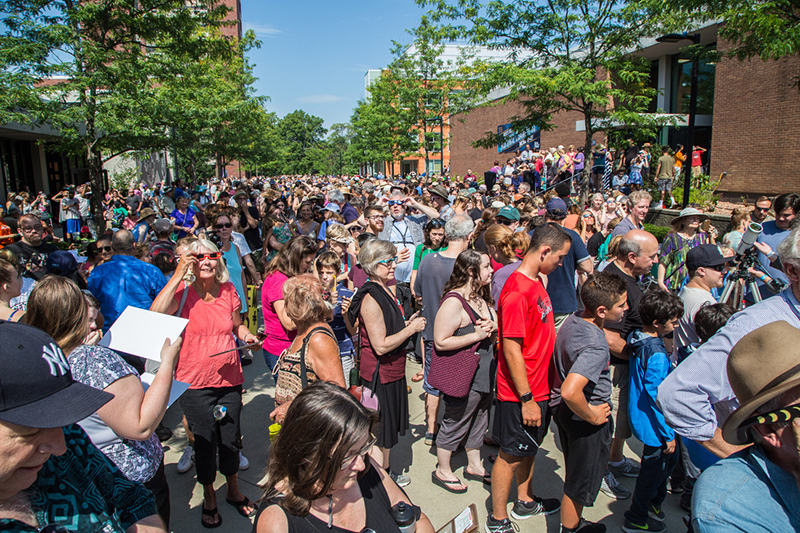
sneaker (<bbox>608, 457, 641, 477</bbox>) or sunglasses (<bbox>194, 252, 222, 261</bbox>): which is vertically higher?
sunglasses (<bbox>194, 252, 222, 261</bbox>)

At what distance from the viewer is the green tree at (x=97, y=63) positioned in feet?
26.8

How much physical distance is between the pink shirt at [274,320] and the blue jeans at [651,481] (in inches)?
110

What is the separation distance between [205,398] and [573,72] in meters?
12.8

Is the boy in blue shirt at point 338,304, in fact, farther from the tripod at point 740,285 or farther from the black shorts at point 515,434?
the tripod at point 740,285

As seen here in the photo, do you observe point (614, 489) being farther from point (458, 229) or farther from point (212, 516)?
point (212, 516)

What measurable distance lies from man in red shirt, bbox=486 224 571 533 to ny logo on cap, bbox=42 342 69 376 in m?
2.42

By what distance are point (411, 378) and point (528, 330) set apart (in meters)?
3.03

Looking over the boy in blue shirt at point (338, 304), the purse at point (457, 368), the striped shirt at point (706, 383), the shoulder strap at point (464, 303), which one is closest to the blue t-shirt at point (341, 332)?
the boy in blue shirt at point (338, 304)

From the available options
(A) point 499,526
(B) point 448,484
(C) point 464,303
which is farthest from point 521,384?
(B) point 448,484

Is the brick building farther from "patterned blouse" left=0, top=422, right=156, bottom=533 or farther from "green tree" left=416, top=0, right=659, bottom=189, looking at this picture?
"patterned blouse" left=0, top=422, right=156, bottom=533

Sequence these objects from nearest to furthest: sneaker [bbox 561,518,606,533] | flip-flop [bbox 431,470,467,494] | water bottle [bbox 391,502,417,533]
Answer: water bottle [bbox 391,502,417,533], sneaker [bbox 561,518,606,533], flip-flop [bbox 431,470,467,494]

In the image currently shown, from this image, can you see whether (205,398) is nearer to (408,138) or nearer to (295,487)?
A: (295,487)

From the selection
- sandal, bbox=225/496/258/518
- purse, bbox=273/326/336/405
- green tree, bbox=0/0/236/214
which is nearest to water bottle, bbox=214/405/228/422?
purse, bbox=273/326/336/405

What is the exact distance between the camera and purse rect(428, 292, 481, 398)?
368 centimetres
